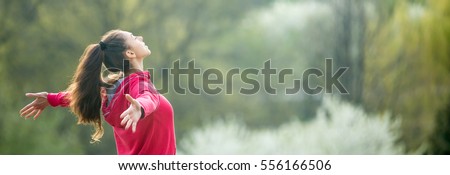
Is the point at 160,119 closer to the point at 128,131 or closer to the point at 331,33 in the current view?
the point at 128,131

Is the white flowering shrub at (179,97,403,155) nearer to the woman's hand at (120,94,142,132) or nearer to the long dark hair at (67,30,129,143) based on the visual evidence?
the long dark hair at (67,30,129,143)

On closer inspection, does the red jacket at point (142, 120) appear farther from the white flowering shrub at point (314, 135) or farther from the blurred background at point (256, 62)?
the white flowering shrub at point (314, 135)

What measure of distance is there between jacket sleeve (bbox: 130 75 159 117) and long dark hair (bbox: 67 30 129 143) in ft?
0.47

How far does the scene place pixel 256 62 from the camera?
4.23m

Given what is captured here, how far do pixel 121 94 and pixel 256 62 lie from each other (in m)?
0.90

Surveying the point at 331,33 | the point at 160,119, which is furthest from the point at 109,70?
the point at 331,33

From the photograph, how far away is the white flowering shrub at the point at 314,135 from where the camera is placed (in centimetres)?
425

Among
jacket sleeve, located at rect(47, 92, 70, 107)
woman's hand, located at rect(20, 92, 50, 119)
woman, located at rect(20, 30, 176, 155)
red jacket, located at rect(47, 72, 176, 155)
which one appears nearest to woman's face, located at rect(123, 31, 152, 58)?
woman, located at rect(20, 30, 176, 155)

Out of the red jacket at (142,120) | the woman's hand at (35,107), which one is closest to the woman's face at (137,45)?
the red jacket at (142,120)

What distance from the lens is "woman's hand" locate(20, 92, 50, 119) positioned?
4185mm

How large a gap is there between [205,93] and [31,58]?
1.13 meters

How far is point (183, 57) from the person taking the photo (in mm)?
4242

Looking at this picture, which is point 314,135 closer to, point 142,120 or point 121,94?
point 142,120

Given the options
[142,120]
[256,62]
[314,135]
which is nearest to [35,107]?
[142,120]
